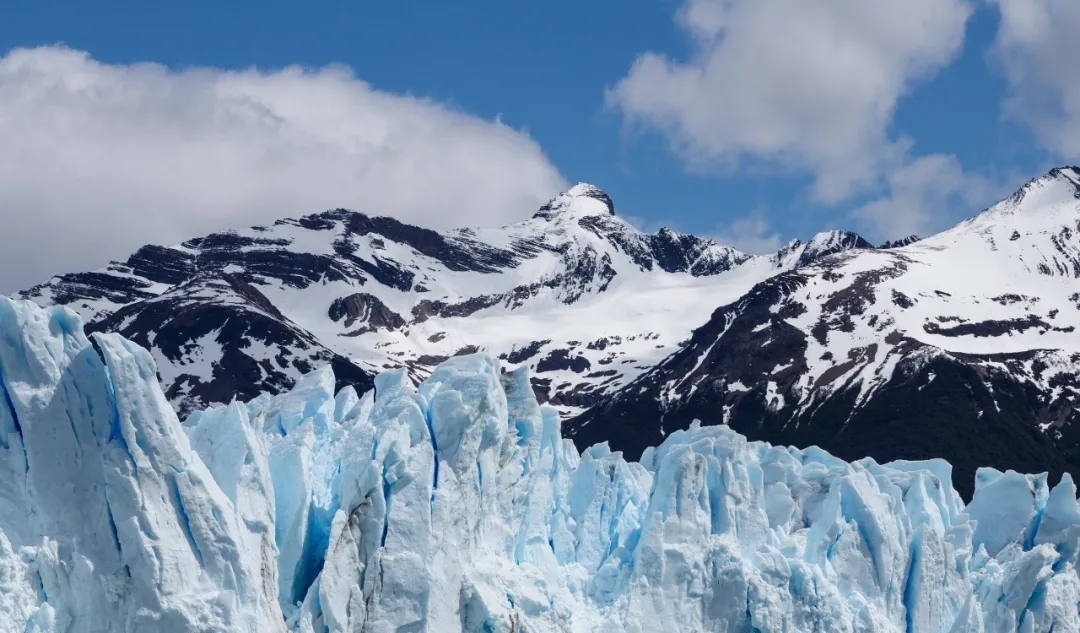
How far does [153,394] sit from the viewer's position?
33625mm

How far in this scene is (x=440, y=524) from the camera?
40594 millimetres

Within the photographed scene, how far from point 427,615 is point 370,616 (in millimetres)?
1657

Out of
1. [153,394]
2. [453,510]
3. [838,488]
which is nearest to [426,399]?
[453,510]

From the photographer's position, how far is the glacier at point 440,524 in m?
32.6

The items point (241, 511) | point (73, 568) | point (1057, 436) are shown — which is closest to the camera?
point (73, 568)

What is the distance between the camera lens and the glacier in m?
32.6

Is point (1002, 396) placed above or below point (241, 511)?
above

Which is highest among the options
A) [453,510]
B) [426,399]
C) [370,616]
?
[426,399]

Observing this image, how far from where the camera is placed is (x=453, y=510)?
1625 inches

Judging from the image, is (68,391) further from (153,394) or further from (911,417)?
(911,417)

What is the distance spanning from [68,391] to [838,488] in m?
29.7

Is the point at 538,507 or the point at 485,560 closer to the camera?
the point at 485,560

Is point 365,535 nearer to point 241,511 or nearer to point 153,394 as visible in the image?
point 241,511

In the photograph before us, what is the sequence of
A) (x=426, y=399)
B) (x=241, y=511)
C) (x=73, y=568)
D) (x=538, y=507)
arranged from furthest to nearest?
(x=538, y=507)
(x=426, y=399)
(x=241, y=511)
(x=73, y=568)
